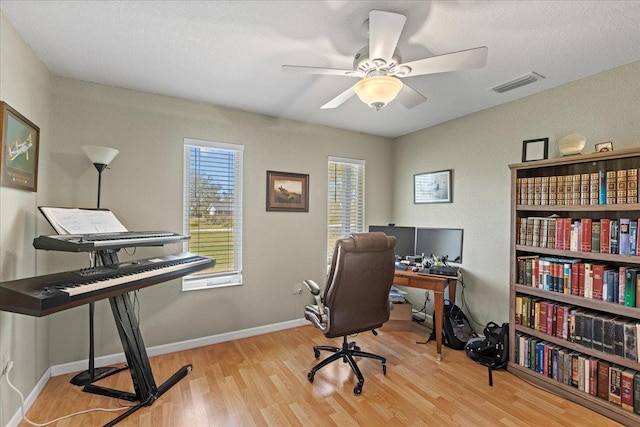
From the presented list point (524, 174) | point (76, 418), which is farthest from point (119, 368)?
point (524, 174)

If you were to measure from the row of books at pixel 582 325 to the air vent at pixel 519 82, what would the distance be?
180cm

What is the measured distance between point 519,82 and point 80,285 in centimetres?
336

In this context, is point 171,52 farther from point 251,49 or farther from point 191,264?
point 191,264

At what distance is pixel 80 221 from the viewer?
2.03 meters

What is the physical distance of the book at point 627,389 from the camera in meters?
1.87

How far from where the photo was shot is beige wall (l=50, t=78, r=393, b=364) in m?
2.45

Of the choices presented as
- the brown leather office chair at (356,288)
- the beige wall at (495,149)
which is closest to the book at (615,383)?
Answer: the beige wall at (495,149)

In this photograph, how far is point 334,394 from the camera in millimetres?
2166

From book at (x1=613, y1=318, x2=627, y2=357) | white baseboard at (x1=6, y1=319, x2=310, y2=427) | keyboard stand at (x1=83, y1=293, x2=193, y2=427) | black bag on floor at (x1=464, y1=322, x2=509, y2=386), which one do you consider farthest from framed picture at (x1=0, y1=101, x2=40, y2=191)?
book at (x1=613, y1=318, x2=627, y2=357)

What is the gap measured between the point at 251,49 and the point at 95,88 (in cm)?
156

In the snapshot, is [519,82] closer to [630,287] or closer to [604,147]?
[604,147]

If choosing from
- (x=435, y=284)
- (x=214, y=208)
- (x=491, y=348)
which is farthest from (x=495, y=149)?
(x=214, y=208)

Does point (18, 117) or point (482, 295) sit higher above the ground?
point (18, 117)

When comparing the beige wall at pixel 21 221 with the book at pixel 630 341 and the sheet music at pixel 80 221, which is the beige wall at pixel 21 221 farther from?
the book at pixel 630 341
